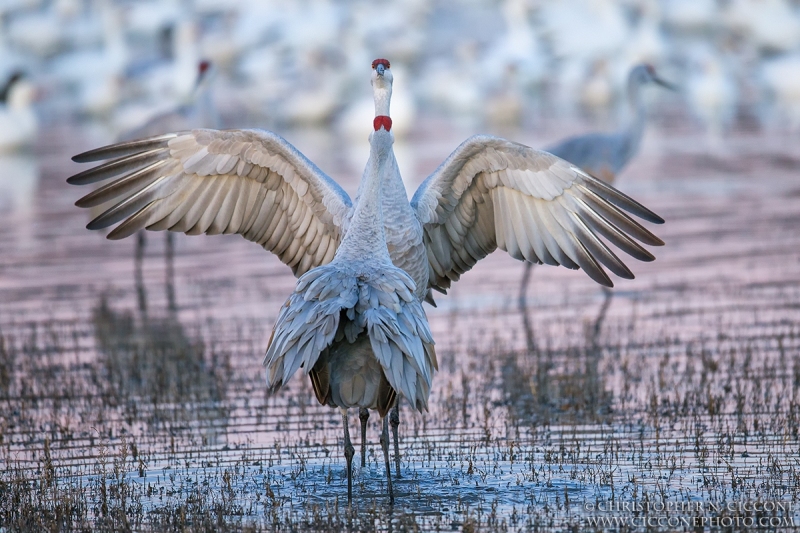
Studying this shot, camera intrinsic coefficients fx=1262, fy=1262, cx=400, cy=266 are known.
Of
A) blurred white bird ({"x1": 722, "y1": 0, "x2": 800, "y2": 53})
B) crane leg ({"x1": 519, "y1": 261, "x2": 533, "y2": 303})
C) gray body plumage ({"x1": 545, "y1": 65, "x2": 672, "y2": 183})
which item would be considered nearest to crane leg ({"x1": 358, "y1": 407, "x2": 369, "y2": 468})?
crane leg ({"x1": 519, "y1": 261, "x2": 533, "y2": 303})

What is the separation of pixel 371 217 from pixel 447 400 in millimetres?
1729

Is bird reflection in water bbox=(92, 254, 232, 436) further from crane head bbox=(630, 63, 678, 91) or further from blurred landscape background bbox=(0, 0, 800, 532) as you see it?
crane head bbox=(630, 63, 678, 91)

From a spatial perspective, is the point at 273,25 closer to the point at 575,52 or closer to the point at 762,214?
the point at 575,52

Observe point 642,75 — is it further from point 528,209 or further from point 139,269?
point 528,209

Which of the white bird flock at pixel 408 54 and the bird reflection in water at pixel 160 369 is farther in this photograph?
the white bird flock at pixel 408 54

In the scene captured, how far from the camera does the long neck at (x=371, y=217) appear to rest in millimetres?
6645

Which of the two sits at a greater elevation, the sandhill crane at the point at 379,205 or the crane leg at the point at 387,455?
the sandhill crane at the point at 379,205

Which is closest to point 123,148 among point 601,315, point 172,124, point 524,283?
point 601,315

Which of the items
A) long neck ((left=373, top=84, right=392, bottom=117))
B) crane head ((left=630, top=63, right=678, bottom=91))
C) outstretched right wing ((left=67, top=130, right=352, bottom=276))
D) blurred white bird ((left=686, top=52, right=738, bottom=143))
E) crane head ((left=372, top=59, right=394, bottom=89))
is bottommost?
outstretched right wing ((left=67, top=130, right=352, bottom=276))

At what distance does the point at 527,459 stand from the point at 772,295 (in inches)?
185

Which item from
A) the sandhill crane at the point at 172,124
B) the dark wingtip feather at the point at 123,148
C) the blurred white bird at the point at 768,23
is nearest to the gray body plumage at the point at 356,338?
the dark wingtip feather at the point at 123,148

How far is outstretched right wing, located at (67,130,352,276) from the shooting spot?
7586 millimetres

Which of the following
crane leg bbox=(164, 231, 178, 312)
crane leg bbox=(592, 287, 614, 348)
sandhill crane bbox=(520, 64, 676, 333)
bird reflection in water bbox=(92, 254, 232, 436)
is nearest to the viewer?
bird reflection in water bbox=(92, 254, 232, 436)

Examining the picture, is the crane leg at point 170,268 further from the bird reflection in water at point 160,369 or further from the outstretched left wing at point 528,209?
the outstretched left wing at point 528,209
